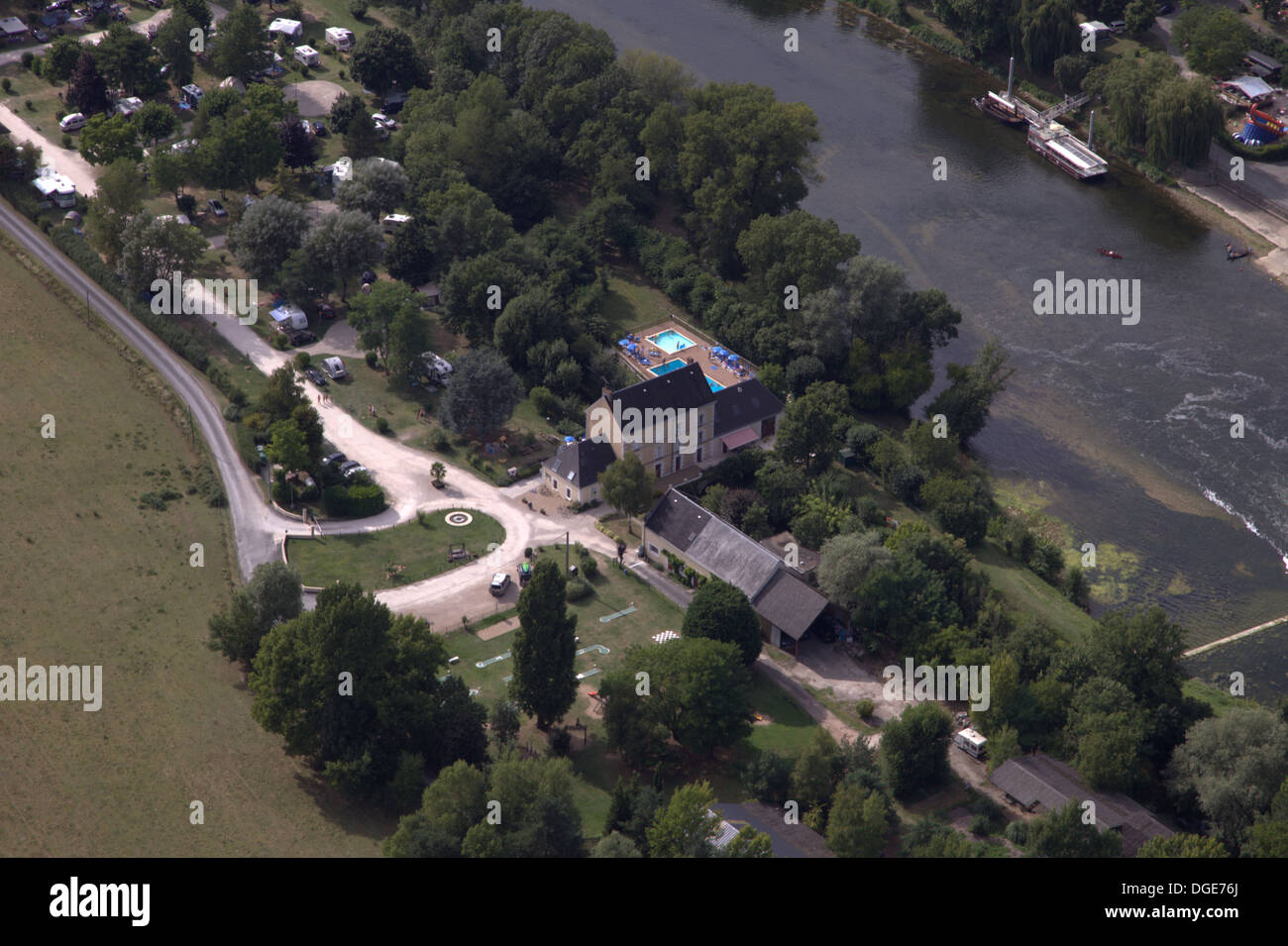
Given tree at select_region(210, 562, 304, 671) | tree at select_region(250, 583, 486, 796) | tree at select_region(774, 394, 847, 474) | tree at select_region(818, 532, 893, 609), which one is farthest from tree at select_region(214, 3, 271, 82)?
tree at select_region(818, 532, 893, 609)

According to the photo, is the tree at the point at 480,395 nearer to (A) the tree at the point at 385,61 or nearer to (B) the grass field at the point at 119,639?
(B) the grass field at the point at 119,639

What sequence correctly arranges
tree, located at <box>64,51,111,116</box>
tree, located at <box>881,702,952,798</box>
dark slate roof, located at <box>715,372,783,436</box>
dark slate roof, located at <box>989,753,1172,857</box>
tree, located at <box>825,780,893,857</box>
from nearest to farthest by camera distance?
tree, located at <box>825,780,893,857</box> → dark slate roof, located at <box>989,753,1172,857</box> → tree, located at <box>881,702,952,798</box> → dark slate roof, located at <box>715,372,783,436</box> → tree, located at <box>64,51,111,116</box>

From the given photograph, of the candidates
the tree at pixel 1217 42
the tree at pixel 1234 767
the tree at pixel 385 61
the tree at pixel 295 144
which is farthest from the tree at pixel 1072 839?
the tree at pixel 385 61

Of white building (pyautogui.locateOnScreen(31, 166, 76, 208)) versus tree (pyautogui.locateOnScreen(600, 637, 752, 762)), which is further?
white building (pyautogui.locateOnScreen(31, 166, 76, 208))

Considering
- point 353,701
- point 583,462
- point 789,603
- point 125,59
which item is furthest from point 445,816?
point 125,59

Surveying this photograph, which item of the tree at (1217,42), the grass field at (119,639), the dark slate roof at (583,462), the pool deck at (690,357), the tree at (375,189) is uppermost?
the tree at (1217,42)

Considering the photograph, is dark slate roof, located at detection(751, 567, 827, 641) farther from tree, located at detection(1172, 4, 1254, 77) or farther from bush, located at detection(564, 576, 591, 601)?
tree, located at detection(1172, 4, 1254, 77)
